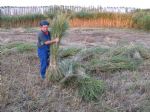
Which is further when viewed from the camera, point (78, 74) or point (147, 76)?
point (147, 76)

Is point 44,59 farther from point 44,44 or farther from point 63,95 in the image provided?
point 63,95

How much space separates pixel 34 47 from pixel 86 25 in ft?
33.1

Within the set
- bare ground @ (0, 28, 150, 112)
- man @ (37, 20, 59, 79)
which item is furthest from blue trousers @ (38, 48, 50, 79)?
bare ground @ (0, 28, 150, 112)

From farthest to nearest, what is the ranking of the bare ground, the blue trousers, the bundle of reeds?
the blue trousers < the bundle of reeds < the bare ground

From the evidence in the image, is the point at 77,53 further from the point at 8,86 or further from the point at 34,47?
the point at 8,86

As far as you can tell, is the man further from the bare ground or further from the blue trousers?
the bare ground

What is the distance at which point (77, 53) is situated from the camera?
26.5 feet

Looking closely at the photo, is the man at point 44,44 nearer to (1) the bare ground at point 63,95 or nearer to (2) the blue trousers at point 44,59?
(2) the blue trousers at point 44,59

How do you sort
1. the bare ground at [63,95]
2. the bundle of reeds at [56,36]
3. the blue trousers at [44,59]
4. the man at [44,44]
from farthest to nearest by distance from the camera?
the blue trousers at [44,59] < the man at [44,44] < the bundle of reeds at [56,36] < the bare ground at [63,95]

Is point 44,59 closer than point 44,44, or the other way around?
point 44,44

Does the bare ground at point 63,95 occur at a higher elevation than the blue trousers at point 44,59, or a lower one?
lower

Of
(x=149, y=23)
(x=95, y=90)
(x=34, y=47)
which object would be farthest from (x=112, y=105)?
(x=149, y=23)

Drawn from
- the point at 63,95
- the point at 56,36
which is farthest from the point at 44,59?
the point at 63,95

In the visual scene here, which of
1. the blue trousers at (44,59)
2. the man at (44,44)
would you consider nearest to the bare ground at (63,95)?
the blue trousers at (44,59)
